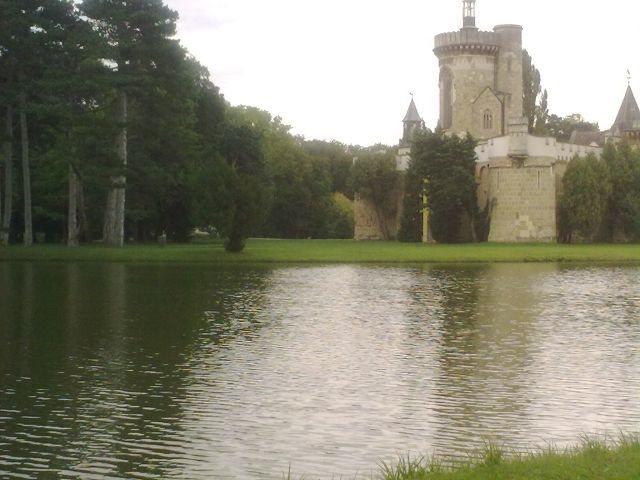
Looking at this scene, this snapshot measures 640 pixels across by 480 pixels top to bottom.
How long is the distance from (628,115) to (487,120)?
37.4 ft

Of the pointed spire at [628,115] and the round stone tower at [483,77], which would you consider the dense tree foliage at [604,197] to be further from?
the pointed spire at [628,115]

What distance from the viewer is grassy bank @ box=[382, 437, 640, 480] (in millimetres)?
8047

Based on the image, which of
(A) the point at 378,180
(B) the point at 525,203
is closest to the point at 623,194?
(B) the point at 525,203

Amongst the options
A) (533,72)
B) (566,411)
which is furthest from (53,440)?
(533,72)

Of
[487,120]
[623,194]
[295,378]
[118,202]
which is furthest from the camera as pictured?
A: [487,120]

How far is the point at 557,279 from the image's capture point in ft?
113

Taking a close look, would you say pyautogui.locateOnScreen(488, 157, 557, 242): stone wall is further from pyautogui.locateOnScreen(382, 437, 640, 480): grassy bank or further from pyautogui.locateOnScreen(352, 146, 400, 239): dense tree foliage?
pyautogui.locateOnScreen(382, 437, 640, 480): grassy bank

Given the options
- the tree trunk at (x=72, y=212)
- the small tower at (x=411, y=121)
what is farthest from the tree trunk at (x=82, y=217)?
the small tower at (x=411, y=121)

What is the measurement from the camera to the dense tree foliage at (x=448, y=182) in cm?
6406

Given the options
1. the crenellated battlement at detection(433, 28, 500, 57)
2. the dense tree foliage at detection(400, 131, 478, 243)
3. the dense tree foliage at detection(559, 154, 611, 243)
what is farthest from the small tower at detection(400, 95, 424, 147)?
the dense tree foliage at detection(559, 154, 611, 243)

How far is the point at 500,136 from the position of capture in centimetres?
6544

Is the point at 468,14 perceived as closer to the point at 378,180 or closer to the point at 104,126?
the point at 378,180

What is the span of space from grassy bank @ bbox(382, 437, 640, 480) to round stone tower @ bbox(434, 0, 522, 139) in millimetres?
65055

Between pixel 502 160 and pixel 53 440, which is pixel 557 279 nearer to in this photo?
pixel 53 440
